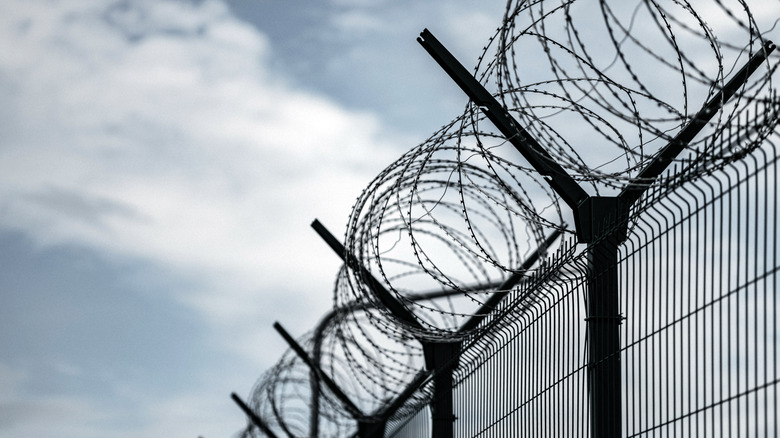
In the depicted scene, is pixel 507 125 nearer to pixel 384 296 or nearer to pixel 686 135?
pixel 686 135

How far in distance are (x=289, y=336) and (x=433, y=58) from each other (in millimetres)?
6257

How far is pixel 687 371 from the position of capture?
14.8 feet

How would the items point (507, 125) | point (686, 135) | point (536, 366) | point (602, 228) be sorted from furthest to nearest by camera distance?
point (536, 366) → point (507, 125) → point (602, 228) → point (686, 135)

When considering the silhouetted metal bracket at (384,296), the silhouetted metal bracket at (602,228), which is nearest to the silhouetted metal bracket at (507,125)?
the silhouetted metal bracket at (602,228)

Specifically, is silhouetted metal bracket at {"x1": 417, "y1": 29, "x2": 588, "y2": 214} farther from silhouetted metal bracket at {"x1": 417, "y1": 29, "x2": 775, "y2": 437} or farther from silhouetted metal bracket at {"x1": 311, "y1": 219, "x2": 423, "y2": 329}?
silhouetted metal bracket at {"x1": 311, "y1": 219, "x2": 423, "y2": 329}

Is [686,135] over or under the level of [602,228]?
over

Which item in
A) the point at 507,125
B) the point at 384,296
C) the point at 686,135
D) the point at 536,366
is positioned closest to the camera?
the point at 686,135

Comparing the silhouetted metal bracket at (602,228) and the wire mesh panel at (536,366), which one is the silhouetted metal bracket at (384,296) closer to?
the wire mesh panel at (536,366)

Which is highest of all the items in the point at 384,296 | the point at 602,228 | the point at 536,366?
the point at 384,296

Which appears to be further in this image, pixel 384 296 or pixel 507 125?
pixel 384 296

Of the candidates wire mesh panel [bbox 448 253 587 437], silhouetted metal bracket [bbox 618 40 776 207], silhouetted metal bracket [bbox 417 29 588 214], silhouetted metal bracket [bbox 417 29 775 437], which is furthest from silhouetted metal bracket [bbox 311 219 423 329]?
silhouetted metal bracket [bbox 618 40 776 207]

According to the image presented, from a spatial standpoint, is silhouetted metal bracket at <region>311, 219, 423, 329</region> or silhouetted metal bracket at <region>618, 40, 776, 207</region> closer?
silhouetted metal bracket at <region>618, 40, 776, 207</region>

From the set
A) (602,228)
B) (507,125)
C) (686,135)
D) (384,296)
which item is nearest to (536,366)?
(602,228)

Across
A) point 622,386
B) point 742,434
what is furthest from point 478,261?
point 742,434
